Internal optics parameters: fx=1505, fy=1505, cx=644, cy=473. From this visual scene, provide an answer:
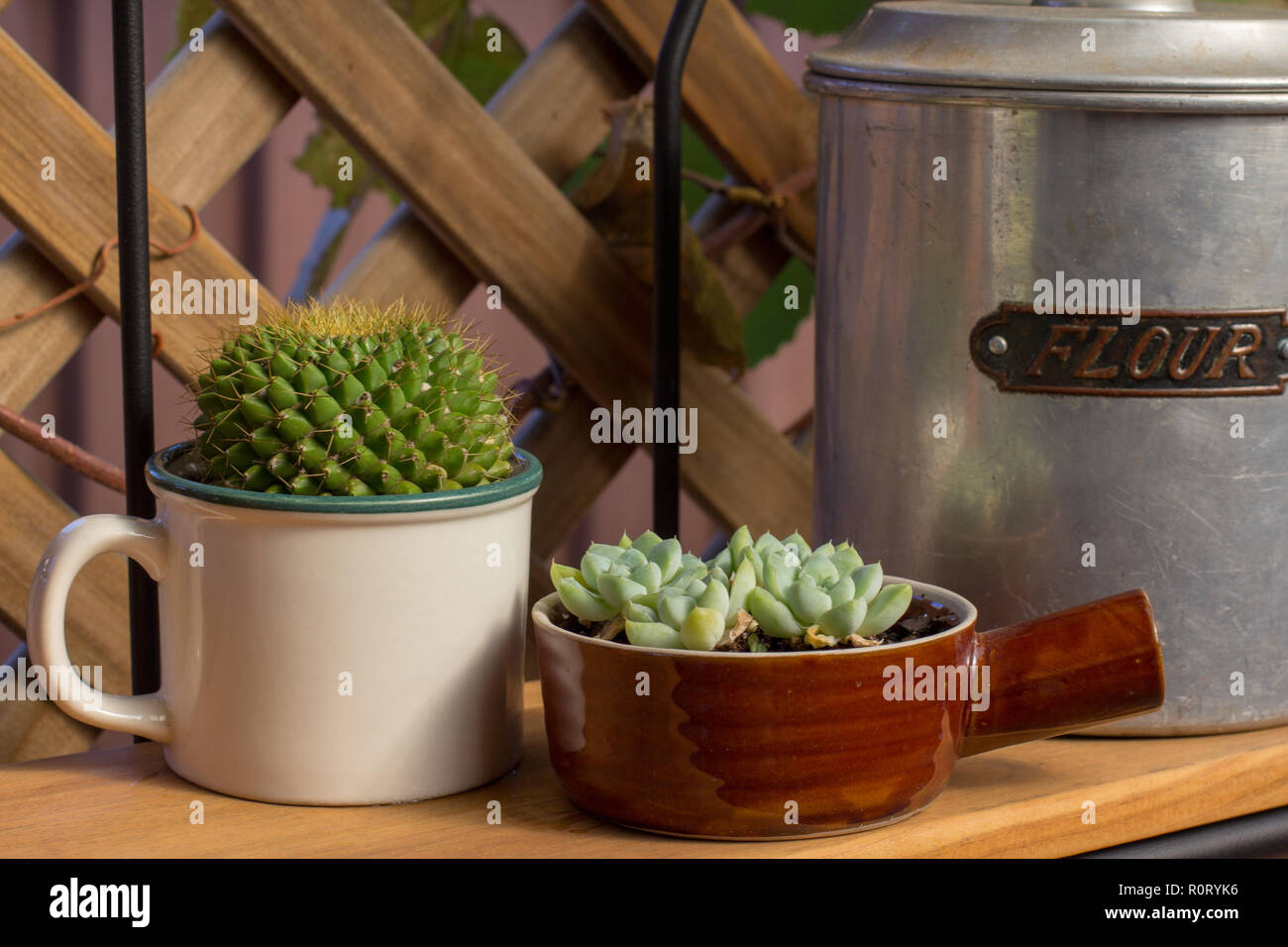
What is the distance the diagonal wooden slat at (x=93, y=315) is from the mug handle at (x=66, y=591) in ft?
0.75

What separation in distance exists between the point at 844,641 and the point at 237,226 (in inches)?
41.4

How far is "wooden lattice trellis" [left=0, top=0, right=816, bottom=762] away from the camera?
2.72ft

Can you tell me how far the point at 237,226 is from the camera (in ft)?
4.85

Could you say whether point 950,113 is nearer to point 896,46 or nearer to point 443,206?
point 896,46

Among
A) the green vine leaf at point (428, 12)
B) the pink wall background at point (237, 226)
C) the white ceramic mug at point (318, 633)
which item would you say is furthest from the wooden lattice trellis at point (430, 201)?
the pink wall background at point (237, 226)

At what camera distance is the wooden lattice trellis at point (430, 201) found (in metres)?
0.83

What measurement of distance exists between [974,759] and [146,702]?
1.24 feet

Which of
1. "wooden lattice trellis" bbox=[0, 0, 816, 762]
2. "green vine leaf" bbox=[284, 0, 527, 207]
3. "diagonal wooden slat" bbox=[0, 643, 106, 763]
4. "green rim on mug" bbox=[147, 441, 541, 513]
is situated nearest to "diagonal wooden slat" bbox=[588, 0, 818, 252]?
"wooden lattice trellis" bbox=[0, 0, 816, 762]

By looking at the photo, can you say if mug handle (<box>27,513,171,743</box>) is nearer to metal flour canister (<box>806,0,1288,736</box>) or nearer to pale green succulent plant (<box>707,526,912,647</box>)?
pale green succulent plant (<box>707,526,912,647</box>)

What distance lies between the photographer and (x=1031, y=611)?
71 centimetres

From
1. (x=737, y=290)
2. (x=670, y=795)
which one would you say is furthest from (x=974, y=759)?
(x=737, y=290)
